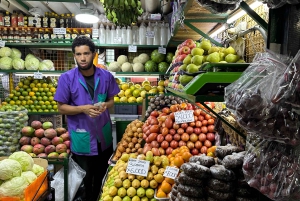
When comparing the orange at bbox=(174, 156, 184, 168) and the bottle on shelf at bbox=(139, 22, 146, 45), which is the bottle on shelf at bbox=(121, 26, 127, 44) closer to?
the bottle on shelf at bbox=(139, 22, 146, 45)

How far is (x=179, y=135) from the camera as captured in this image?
286 cm

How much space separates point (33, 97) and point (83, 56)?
2.50 metres

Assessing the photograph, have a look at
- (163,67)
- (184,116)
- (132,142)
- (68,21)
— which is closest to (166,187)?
(184,116)

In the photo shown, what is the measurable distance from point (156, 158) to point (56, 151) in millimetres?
1590

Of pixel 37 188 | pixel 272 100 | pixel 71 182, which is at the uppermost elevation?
pixel 272 100

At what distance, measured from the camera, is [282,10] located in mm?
1062

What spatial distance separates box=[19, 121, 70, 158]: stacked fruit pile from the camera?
343 cm

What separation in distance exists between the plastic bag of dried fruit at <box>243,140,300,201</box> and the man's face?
2.54 metres

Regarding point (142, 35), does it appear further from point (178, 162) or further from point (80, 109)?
point (178, 162)

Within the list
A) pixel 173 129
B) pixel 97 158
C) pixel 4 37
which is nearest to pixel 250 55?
pixel 173 129

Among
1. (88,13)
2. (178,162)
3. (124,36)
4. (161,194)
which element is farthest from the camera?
(124,36)

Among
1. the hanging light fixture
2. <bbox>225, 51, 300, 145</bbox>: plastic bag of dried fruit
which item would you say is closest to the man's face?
the hanging light fixture

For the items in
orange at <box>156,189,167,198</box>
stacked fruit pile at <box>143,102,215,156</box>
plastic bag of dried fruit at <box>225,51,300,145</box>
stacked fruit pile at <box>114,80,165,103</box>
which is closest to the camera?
plastic bag of dried fruit at <box>225,51,300,145</box>

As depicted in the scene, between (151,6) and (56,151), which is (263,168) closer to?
(56,151)
